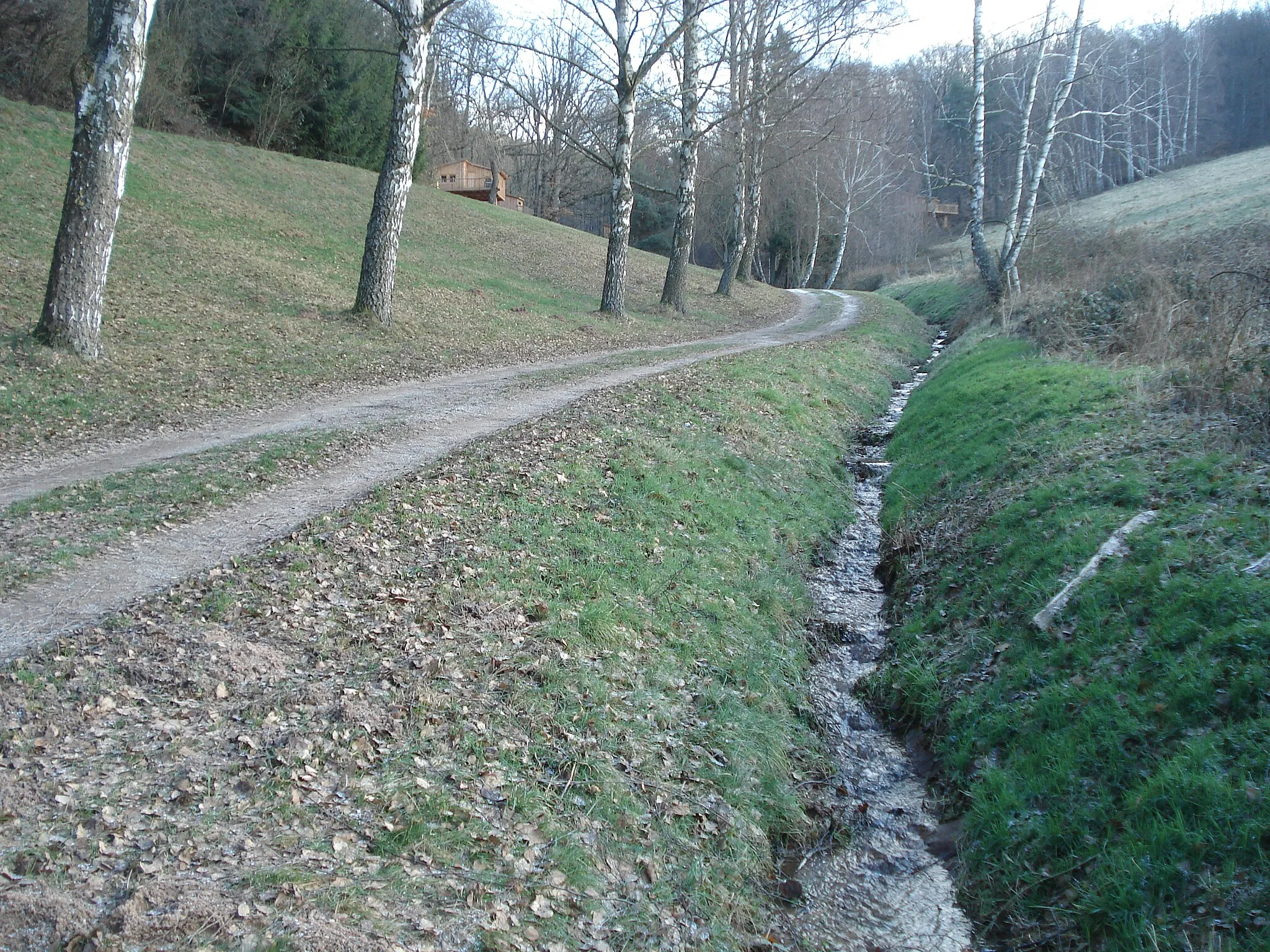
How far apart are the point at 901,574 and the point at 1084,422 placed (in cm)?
369

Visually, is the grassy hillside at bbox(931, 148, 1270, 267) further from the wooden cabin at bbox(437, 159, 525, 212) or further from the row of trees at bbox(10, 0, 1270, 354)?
the wooden cabin at bbox(437, 159, 525, 212)

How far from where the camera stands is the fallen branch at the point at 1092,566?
7.23m

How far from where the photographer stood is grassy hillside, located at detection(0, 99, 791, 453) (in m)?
11.2

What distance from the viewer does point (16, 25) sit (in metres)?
23.9

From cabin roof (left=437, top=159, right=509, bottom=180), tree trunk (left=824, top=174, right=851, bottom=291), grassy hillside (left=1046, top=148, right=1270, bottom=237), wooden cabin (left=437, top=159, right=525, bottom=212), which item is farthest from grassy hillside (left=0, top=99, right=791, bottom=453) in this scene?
tree trunk (left=824, top=174, right=851, bottom=291)

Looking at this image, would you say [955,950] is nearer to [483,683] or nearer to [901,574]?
[483,683]

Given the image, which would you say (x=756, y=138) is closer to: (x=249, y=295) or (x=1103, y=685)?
(x=249, y=295)

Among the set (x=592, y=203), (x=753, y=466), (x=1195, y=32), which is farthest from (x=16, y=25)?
(x=1195, y=32)

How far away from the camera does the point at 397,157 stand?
15.8 metres

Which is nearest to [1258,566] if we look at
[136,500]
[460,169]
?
[136,500]

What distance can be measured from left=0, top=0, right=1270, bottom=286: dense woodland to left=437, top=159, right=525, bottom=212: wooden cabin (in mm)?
1434

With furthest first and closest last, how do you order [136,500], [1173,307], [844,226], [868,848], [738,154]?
[844,226] < [738,154] < [1173,307] < [136,500] < [868,848]

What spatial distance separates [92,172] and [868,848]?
493 inches

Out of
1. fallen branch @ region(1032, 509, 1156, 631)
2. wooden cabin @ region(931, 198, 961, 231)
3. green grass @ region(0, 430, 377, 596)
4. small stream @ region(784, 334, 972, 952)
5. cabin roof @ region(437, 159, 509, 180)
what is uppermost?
wooden cabin @ region(931, 198, 961, 231)
